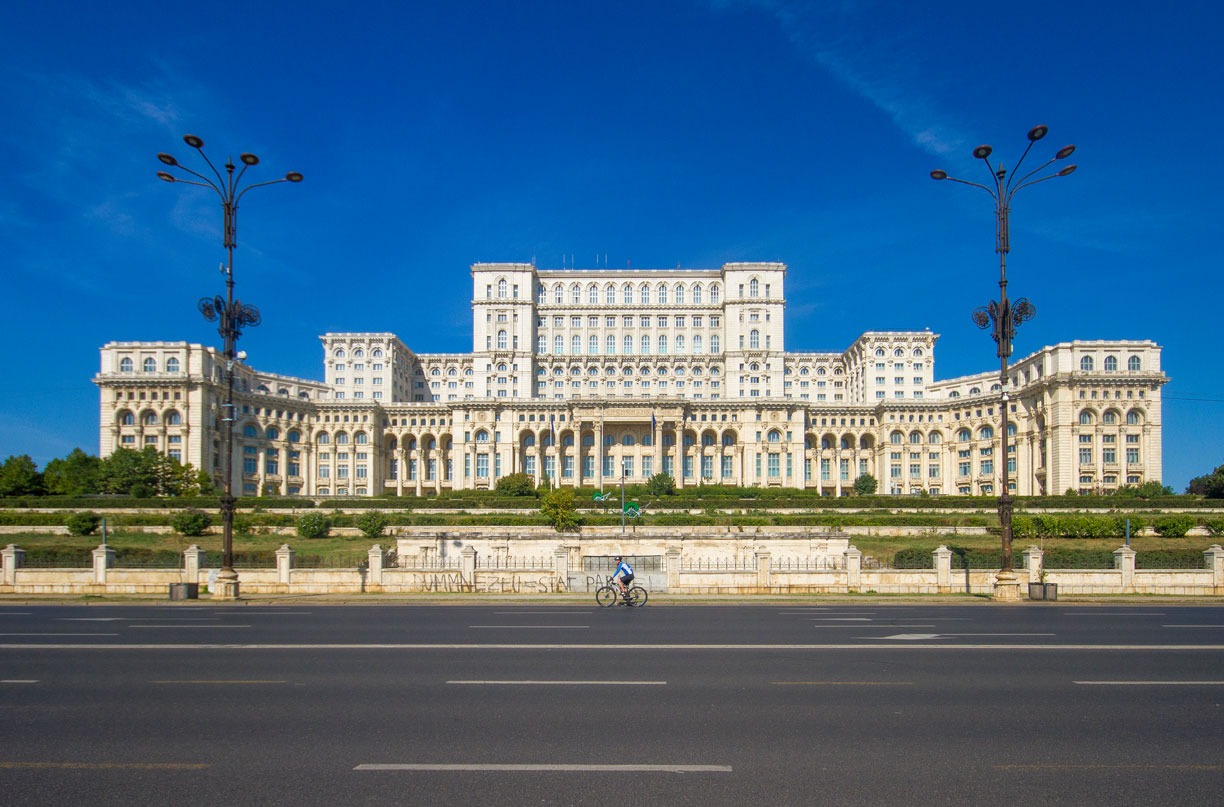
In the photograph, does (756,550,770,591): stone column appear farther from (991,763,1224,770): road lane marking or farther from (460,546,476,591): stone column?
(991,763,1224,770): road lane marking

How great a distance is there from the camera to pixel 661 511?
65.2 meters

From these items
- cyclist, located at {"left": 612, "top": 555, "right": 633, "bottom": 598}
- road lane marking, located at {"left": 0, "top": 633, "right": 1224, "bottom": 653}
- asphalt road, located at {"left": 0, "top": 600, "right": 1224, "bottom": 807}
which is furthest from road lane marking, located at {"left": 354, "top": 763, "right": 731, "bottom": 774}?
cyclist, located at {"left": 612, "top": 555, "right": 633, "bottom": 598}

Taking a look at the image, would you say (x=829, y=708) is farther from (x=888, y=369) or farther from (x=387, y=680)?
(x=888, y=369)

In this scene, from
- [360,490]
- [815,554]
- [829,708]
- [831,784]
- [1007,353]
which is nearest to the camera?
[831,784]

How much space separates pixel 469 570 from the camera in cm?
2908

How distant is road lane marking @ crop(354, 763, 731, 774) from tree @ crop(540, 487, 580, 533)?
44.2 metres

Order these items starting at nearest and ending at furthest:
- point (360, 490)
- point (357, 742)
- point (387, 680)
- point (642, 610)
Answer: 1. point (357, 742)
2. point (387, 680)
3. point (642, 610)
4. point (360, 490)

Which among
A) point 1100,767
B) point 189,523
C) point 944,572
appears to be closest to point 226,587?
point 1100,767

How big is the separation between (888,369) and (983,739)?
119700mm

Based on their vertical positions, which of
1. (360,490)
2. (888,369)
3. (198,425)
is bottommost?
(360,490)

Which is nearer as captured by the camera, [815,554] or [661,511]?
[815,554]

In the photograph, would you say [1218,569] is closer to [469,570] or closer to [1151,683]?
[1151,683]

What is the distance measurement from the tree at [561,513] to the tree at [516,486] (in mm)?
24146

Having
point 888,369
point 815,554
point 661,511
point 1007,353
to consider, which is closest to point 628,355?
point 888,369
